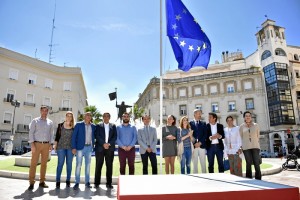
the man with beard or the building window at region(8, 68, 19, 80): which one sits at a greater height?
the building window at region(8, 68, 19, 80)

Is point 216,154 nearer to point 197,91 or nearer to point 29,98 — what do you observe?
point 29,98

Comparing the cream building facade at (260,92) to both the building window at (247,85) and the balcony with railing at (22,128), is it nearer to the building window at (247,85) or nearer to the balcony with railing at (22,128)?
the building window at (247,85)

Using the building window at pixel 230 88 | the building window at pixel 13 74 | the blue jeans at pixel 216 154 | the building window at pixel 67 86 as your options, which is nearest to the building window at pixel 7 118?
the building window at pixel 13 74

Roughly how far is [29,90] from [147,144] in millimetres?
35197

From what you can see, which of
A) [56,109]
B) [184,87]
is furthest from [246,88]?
[56,109]

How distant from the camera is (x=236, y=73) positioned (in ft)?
140

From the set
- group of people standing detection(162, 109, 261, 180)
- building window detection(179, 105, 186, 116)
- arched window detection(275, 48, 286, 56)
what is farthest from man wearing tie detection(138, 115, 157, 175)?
arched window detection(275, 48, 286, 56)

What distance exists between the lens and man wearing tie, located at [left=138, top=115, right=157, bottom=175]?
6.81 metres

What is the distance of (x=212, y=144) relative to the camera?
677cm

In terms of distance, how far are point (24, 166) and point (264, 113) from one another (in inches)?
1526

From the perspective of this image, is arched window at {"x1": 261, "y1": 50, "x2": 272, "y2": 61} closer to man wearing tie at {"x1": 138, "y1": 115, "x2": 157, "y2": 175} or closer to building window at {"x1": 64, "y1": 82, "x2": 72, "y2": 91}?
building window at {"x1": 64, "y1": 82, "x2": 72, "y2": 91}

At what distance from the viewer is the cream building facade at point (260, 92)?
125ft

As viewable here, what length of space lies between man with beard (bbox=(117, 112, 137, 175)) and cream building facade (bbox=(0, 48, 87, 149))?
3258 cm

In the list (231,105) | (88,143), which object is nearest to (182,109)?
(231,105)
